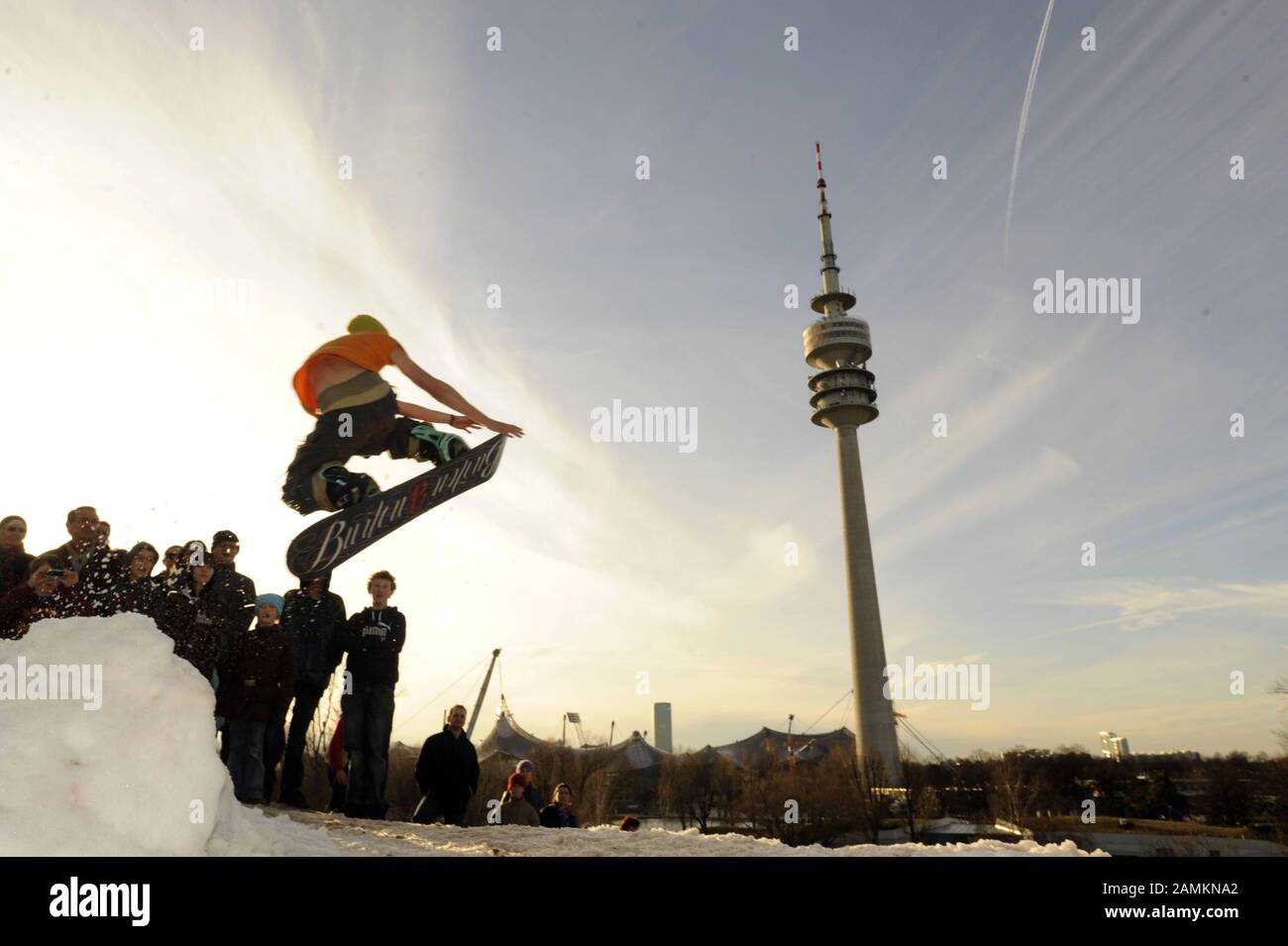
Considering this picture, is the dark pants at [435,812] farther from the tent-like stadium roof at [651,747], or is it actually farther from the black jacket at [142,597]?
the tent-like stadium roof at [651,747]

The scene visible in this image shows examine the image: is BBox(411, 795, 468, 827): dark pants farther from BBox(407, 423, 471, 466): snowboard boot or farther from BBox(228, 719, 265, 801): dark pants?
BBox(407, 423, 471, 466): snowboard boot

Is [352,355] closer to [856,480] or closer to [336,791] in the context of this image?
[336,791]

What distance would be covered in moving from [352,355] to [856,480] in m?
90.0

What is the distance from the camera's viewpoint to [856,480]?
311 ft

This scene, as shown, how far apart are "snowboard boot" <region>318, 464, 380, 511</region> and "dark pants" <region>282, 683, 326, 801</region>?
214 cm

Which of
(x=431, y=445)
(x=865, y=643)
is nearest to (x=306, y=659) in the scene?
(x=431, y=445)

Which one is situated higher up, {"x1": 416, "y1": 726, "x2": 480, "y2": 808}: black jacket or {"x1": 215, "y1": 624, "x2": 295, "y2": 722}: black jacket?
{"x1": 215, "y1": 624, "x2": 295, "y2": 722}: black jacket

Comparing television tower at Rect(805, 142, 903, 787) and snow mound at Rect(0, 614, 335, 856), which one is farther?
television tower at Rect(805, 142, 903, 787)

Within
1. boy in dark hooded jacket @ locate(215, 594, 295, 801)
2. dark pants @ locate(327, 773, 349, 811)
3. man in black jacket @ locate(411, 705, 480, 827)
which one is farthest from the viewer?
dark pants @ locate(327, 773, 349, 811)

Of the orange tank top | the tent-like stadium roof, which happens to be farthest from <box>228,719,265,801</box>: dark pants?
the tent-like stadium roof

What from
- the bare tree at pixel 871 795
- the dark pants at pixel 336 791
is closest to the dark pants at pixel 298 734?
the dark pants at pixel 336 791

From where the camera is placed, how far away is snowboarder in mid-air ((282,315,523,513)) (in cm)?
940
